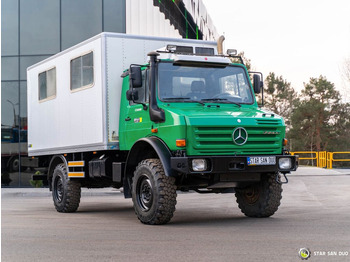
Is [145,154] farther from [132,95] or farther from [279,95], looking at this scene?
[279,95]

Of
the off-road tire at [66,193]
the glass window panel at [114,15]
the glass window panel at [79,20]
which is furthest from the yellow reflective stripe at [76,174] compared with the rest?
the glass window panel at [79,20]

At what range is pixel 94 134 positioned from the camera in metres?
12.5

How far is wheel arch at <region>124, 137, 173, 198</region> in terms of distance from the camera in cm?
1002

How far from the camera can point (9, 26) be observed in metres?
27.7

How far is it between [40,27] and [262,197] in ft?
61.7

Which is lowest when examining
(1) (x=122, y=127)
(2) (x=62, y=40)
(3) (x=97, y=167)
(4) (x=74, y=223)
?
(4) (x=74, y=223)

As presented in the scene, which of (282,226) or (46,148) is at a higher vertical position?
(46,148)

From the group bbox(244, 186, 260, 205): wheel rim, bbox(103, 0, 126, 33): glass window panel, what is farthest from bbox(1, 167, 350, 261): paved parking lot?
bbox(103, 0, 126, 33): glass window panel

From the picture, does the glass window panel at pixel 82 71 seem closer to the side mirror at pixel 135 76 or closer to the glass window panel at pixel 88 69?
the glass window panel at pixel 88 69

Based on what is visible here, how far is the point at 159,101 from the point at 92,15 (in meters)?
17.2

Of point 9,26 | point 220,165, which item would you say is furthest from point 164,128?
point 9,26

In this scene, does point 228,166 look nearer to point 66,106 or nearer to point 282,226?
point 282,226

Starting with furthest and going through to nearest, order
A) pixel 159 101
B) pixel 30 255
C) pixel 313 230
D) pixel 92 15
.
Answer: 1. pixel 92 15
2. pixel 159 101
3. pixel 313 230
4. pixel 30 255

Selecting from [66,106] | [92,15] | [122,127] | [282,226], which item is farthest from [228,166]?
[92,15]
